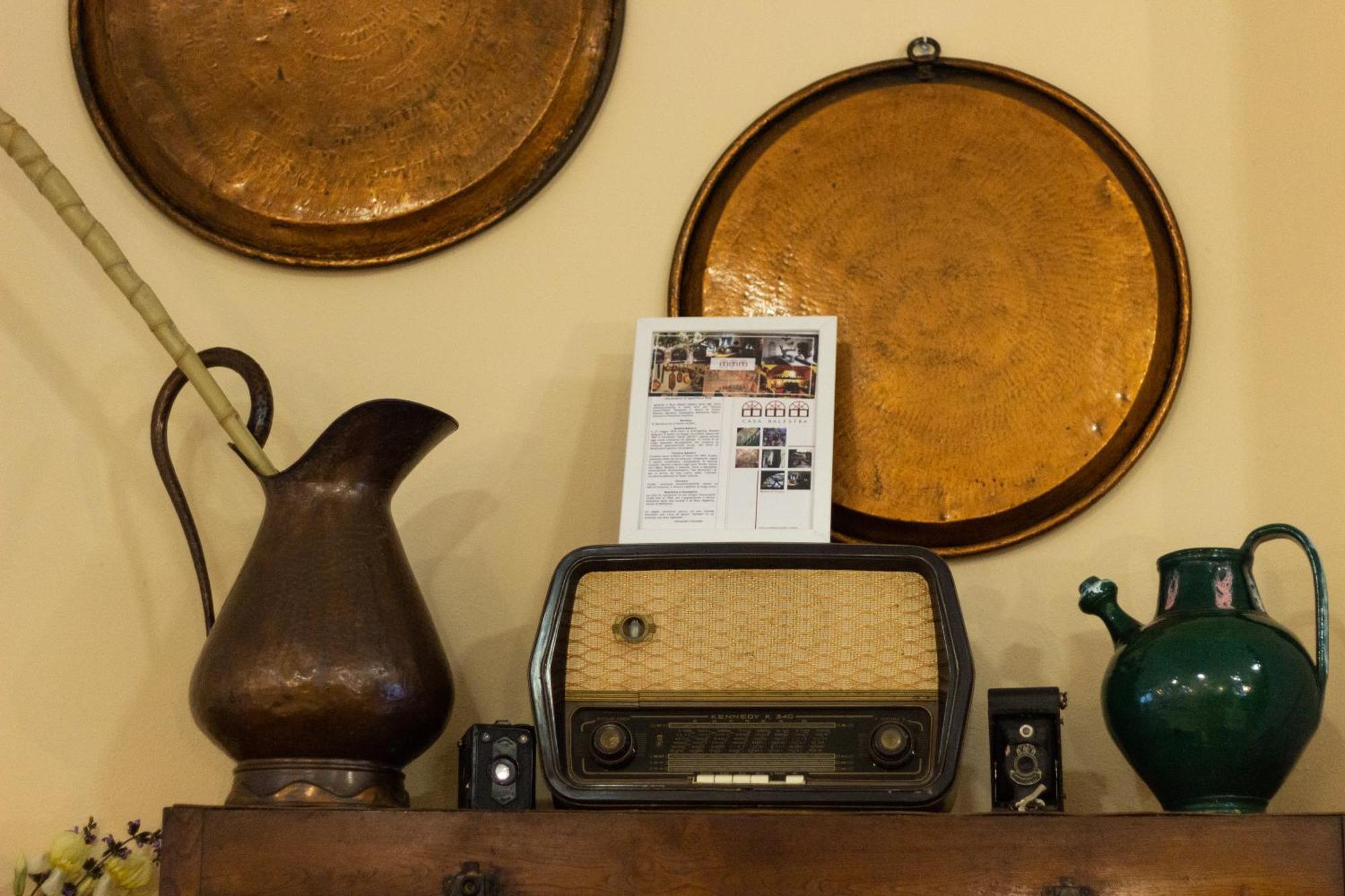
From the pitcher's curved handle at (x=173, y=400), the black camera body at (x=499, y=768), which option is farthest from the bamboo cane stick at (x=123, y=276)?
the black camera body at (x=499, y=768)

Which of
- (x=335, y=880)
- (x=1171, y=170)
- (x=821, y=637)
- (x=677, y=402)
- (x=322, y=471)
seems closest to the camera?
(x=335, y=880)

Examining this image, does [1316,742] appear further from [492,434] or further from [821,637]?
[492,434]

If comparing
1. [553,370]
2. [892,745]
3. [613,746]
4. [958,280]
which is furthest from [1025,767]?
[553,370]

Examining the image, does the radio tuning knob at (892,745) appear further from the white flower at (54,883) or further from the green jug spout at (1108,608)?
the white flower at (54,883)

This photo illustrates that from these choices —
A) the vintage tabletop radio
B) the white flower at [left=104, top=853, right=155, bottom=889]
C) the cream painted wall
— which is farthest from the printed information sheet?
the white flower at [left=104, top=853, right=155, bottom=889]

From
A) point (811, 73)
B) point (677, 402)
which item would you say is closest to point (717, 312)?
point (677, 402)

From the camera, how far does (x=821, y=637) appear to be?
4.94 ft

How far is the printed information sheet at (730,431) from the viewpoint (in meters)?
1.66

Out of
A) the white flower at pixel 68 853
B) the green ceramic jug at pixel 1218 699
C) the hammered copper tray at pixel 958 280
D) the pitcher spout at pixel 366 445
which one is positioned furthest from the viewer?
the hammered copper tray at pixel 958 280

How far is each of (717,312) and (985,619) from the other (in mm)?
518

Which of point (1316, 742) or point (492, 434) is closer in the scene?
point (1316, 742)

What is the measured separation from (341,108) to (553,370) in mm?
478

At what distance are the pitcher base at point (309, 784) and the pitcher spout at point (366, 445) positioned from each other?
306mm

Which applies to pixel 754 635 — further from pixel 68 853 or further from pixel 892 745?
pixel 68 853
